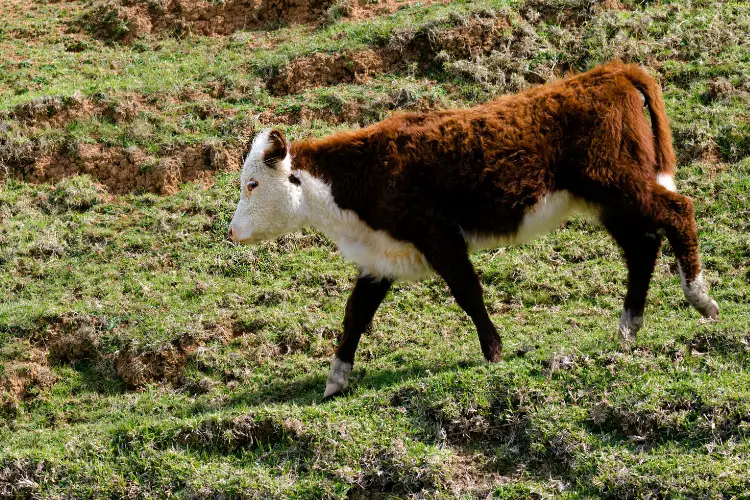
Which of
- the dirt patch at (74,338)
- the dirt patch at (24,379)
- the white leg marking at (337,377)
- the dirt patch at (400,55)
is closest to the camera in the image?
the white leg marking at (337,377)

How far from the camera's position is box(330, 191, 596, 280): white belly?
24.1 feet

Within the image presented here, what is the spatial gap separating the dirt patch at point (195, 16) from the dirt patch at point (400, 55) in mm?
1946

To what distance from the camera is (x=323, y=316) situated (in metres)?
9.13

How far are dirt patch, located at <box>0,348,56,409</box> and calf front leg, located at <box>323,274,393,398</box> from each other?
3.00 meters

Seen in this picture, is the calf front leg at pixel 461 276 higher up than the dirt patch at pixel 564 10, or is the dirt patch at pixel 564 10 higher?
the dirt patch at pixel 564 10

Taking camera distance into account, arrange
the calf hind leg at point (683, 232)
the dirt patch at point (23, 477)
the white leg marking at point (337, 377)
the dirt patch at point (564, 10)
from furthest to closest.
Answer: the dirt patch at point (564, 10), the white leg marking at point (337, 377), the calf hind leg at point (683, 232), the dirt patch at point (23, 477)

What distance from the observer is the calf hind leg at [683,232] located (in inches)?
281

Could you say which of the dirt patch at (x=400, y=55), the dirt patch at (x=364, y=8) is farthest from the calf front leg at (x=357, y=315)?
the dirt patch at (x=364, y=8)

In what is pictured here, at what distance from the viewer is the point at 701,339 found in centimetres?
685

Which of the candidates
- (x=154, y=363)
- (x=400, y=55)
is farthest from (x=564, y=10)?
(x=154, y=363)

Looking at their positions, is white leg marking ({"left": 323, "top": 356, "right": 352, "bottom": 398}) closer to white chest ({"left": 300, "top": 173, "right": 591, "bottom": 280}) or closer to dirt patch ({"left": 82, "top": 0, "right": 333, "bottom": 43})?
white chest ({"left": 300, "top": 173, "right": 591, "bottom": 280})

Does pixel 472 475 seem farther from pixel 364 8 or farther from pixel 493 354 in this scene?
pixel 364 8

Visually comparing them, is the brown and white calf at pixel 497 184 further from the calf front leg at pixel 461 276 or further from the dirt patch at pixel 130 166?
the dirt patch at pixel 130 166

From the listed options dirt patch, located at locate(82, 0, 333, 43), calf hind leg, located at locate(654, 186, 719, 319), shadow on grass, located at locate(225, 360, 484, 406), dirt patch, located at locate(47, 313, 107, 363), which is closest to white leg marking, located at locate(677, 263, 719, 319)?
calf hind leg, located at locate(654, 186, 719, 319)
